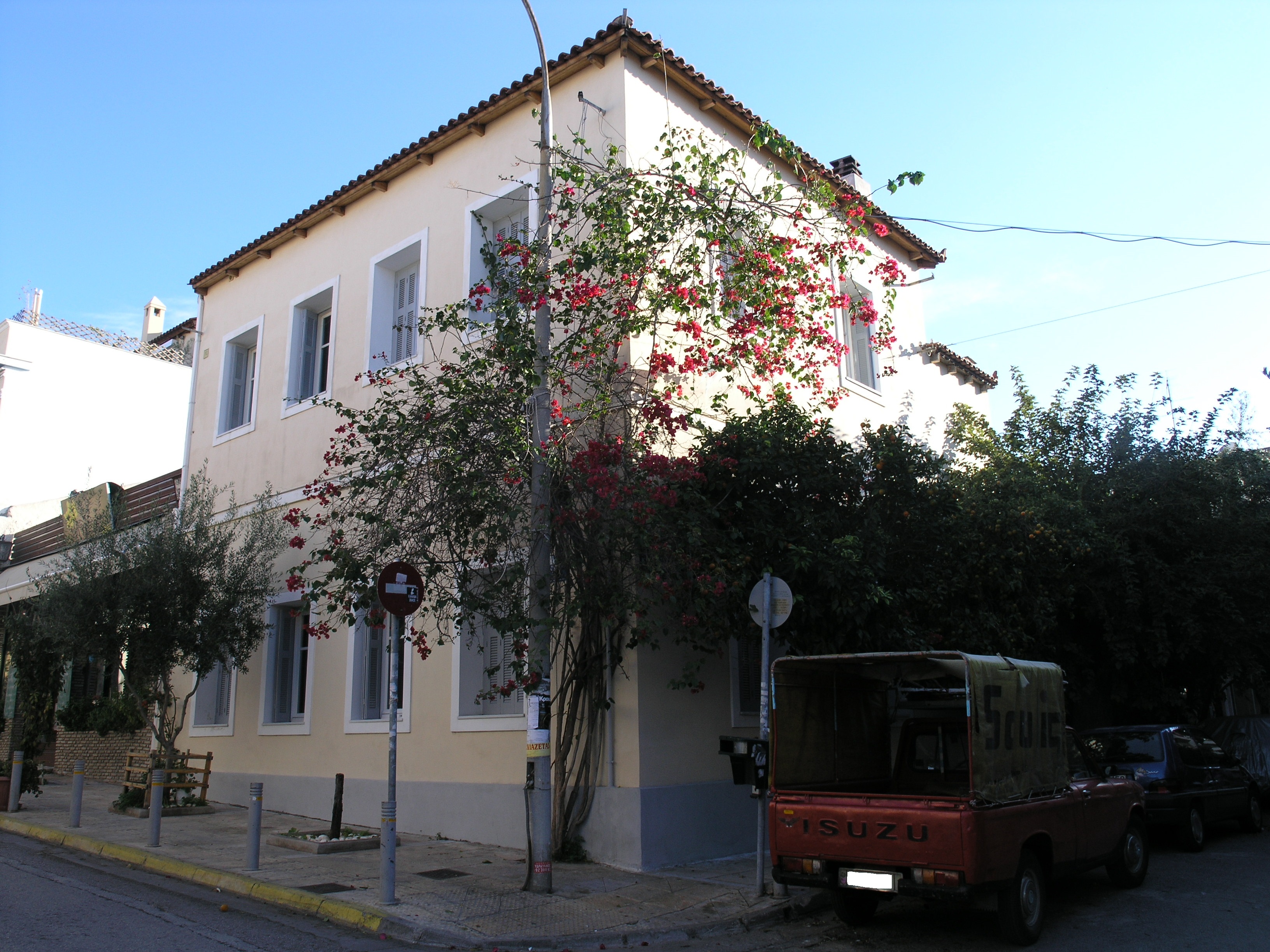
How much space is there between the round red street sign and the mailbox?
2.87 meters

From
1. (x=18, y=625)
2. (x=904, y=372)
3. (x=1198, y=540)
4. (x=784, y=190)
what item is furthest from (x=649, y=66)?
(x=18, y=625)

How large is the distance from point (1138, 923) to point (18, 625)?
50.8 ft

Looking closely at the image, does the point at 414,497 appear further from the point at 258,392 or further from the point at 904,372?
the point at 904,372

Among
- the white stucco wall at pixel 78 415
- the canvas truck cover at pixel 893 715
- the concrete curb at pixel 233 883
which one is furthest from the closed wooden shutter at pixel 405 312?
the white stucco wall at pixel 78 415

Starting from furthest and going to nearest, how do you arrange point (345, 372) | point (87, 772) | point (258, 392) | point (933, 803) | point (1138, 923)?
point (87, 772)
point (258, 392)
point (345, 372)
point (1138, 923)
point (933, 803)

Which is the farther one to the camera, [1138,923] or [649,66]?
[649,66]

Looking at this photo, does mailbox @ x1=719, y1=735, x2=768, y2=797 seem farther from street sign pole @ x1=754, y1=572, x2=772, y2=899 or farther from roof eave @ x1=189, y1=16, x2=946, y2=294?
roof eave @ x1=189, y1=16, x2=946, y2=294

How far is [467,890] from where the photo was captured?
841 cm

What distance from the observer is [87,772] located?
18.7m

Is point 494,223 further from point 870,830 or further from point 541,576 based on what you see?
point 870,830

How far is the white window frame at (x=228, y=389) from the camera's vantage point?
52.9ft

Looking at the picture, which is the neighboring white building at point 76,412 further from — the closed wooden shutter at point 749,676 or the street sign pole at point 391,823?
the street sign pole at point 391,823

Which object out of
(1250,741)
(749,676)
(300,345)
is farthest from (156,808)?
(1250,741)

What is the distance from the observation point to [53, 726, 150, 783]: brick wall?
1742 centimetres
